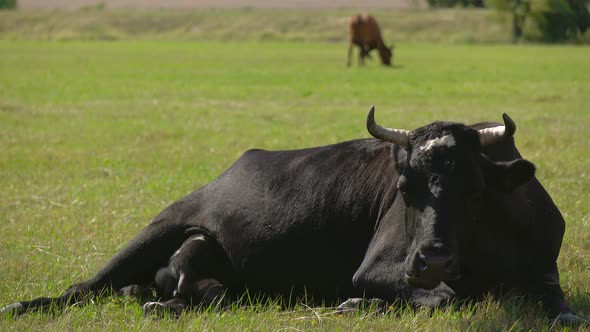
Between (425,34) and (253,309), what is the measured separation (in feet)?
246

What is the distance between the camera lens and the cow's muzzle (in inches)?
194

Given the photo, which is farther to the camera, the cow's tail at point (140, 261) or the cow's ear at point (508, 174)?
the cow's tail at point (140, 261)

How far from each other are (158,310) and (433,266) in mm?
1673

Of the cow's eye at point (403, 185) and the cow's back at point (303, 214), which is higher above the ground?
the cow's eye at point (403, 185)

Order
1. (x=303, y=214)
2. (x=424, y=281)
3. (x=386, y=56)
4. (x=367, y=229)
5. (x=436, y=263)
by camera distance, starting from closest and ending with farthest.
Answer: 1. (x=436, y=263)
2. (x=424, y=281)
3. (x=367, y=229)
4. (x=303, y=214)
5. (x=386, y=56)

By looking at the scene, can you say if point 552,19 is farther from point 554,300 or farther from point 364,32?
point 554,300

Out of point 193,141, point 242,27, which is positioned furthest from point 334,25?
point 193,141

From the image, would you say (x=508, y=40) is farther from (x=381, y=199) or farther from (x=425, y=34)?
(x=381, y=199)

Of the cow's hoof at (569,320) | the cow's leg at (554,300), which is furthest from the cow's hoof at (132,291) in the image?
the cow's hoof at (569,320)

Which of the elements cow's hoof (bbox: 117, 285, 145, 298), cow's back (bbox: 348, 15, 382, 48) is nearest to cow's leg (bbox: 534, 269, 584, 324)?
cow's hoof (bbox: 117, 285, 145, 298)

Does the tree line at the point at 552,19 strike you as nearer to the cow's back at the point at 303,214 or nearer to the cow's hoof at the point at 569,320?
the cow's back at the point at 303,214

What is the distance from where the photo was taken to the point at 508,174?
5289 millimetres

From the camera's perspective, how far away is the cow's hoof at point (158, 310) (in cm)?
557

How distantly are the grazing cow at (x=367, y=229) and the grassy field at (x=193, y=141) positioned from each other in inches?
8.3
